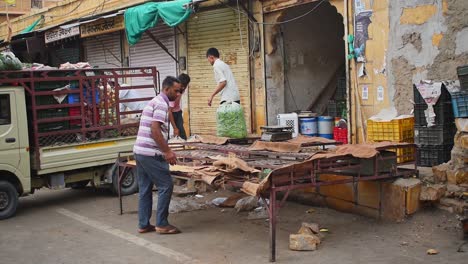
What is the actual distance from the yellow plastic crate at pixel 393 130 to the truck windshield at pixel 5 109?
5305 millimetres

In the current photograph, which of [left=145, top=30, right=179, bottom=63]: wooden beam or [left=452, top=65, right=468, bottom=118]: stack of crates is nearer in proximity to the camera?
[left=452, top=65, right=468, bottom=118]: stack of crates

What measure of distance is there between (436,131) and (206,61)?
261 inches

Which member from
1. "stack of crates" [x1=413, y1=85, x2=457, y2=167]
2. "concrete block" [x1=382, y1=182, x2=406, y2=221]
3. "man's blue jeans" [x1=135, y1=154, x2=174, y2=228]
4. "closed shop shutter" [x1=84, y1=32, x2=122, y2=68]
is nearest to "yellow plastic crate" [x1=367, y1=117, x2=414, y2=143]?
"stack of crates" [x1=413, y1=85, x2=457, y2=167]

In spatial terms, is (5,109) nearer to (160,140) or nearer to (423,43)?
(160,140)

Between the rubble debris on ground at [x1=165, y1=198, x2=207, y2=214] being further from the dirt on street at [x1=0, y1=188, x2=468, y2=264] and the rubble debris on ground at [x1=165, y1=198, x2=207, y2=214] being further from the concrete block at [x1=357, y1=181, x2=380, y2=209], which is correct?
the concrete block at [x1=357, y1=181, x2=380, y2=209]

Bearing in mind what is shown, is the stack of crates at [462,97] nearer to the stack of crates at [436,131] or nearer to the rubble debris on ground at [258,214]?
the stack of crates at [436,131]

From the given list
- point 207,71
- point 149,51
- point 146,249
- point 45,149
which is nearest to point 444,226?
point 146,249

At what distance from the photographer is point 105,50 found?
1762 centimetres

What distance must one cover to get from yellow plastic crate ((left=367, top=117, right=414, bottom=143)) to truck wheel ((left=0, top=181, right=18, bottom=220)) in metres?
5.34

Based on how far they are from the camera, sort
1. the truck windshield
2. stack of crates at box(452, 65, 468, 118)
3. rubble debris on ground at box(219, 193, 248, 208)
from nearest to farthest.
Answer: stack of crates at box(452, 65, 468, 118), the truck windshield, rubble debris on ground at box(219, 193, 248, 208)

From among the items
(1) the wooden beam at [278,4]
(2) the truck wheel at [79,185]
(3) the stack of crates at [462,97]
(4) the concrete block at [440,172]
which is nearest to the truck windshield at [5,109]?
(2) the truck wheel at [79,185]

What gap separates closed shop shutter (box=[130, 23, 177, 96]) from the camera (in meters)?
14.2

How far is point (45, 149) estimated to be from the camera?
846cm

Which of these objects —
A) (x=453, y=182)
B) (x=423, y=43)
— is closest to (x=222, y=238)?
(x=453, y=182)
